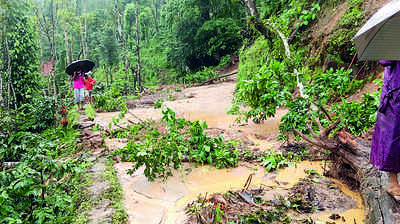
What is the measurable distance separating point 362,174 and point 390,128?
23.6 inches

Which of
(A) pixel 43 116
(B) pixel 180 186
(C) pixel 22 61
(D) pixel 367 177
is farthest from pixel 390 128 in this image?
(C) pixel 22 61

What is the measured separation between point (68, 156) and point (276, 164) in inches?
142

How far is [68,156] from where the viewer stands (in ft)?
16.0

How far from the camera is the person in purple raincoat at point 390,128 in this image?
232 cm

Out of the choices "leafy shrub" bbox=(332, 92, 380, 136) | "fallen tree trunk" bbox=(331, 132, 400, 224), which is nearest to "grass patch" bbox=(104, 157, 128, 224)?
"fallen tree trunk" bbox=(331, 132, 400, 224)

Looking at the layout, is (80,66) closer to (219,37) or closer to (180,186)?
(180,186)

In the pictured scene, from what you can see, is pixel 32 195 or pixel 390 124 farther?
pixel 32 195

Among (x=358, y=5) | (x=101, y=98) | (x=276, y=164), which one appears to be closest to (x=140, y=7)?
(x=101, y=98)

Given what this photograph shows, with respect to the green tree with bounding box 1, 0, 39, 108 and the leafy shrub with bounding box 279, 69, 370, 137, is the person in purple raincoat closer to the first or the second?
the leafy shrub with bounding box 279, 69, 370, 137

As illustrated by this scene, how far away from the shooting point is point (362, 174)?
2.71 meters

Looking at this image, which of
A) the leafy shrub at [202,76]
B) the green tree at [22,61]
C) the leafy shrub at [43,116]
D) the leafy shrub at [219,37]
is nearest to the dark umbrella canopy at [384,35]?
the leafy shrub at [43,116]

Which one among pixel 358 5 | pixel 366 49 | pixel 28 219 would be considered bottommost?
pixel 28 219

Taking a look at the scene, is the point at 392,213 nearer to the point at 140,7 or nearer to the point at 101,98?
the point at 101,98

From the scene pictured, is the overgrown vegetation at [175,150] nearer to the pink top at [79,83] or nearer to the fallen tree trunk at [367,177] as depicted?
the fallen tree trunk at [367,177]
